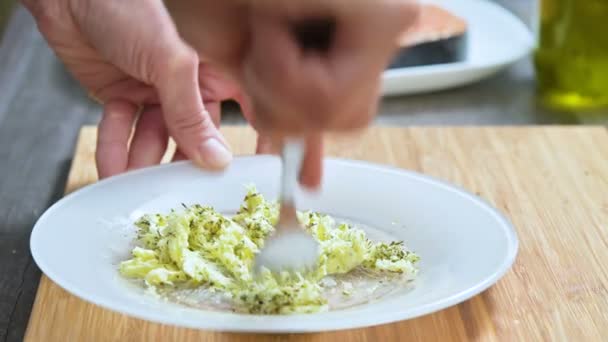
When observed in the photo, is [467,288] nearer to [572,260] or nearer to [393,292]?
[393,292]

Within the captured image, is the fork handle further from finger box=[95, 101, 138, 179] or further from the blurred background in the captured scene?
the blurred background

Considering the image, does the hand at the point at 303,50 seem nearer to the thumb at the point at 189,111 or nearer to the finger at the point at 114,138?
the thumb at the point at 189,111

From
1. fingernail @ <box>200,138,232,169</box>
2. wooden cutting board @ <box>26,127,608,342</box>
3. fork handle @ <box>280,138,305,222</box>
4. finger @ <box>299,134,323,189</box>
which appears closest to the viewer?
finger @ <box>299,134,323,189</box>

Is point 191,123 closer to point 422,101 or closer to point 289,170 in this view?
point 289,170

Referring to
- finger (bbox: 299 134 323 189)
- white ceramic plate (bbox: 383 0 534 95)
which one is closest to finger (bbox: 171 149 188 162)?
white ceramic plate (bbox: 383 0 534 95)

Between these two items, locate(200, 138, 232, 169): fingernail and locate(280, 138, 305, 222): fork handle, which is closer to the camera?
locate(280, 138, 305, 222): fork handle

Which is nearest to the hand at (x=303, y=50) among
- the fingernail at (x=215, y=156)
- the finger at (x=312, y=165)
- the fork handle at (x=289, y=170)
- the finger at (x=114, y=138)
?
the finger at (x=312, y=165)

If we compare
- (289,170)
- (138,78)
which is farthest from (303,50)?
(138,78)
